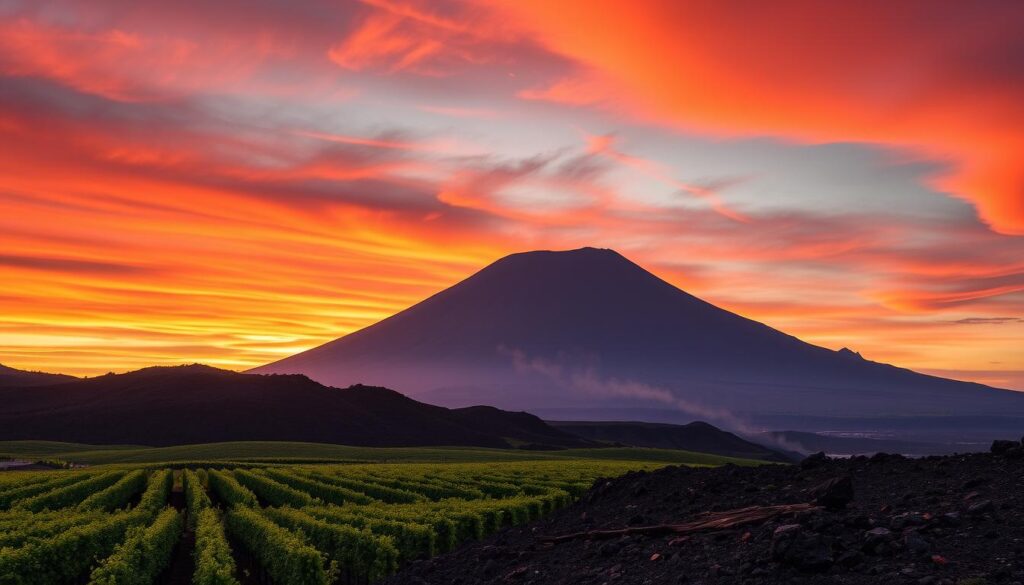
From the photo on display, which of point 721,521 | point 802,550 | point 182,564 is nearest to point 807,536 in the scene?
point 802,550

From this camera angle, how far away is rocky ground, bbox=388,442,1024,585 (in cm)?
1442

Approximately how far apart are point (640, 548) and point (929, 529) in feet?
20.5

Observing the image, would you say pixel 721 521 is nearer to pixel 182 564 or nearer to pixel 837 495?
pixel 837 495

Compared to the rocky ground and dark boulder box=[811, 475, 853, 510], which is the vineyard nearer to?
the rocky ground

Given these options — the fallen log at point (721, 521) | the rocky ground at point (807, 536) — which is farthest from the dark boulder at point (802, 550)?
the fallen log at point (721, 521)

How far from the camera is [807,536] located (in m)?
15.1

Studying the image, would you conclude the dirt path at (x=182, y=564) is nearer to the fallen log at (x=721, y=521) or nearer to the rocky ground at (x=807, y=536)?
the rocky ground at (x=807, y=536)

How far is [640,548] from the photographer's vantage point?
19.4 meters

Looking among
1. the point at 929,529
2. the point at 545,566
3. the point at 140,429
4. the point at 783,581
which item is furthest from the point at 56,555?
the point at 140,429

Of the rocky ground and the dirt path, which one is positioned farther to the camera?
the dirt path

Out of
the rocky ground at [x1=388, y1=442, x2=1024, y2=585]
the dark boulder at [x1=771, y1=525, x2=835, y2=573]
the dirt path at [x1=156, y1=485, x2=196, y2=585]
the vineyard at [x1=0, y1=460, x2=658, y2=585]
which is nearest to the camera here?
the rocky ground at [x1=388, y1=442, x2=1024, y2=585]

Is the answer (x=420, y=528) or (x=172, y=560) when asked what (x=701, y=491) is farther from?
(x=172, y=560)

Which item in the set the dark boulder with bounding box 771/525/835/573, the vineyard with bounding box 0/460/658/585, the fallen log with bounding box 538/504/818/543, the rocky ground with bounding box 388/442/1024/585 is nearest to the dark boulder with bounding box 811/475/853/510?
the rocky ground with bounding box 388/442/1024/585

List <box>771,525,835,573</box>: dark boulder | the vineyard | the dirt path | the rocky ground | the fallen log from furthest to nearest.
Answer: the dirt path → the vineyard → the fallen log → <box>771,525,835,573</box>: dark boulder → the rocky ground
